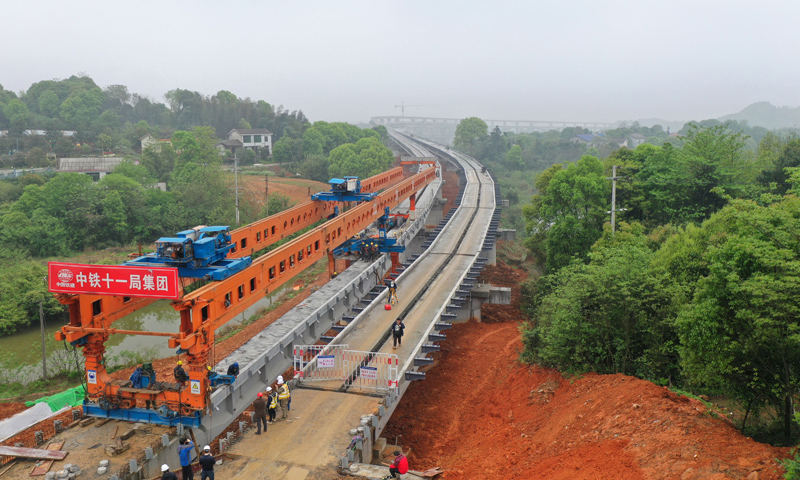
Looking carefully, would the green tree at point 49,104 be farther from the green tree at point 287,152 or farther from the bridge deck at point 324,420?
the bridge deck at point 324,420

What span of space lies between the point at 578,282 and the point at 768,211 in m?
7.15

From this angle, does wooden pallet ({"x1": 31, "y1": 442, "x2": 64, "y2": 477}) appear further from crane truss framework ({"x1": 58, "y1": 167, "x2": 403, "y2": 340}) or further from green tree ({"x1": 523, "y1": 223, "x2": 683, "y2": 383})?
green tree ({"x1": 523, "y1": 223, "x2": 683, "y2": 383})

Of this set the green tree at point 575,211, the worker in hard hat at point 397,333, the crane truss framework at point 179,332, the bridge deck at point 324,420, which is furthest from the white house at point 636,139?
the crane truss framework at point 179,332

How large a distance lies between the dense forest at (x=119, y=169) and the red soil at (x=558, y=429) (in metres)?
26.3

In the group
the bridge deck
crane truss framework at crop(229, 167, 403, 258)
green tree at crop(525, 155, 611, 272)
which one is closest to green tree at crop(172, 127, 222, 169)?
crane truss framework at crop(229, 167, 403, 258)

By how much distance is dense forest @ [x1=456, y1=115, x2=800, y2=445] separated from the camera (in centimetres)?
1284

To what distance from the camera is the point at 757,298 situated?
40.3 ft

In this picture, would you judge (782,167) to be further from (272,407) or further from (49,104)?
(49,104)

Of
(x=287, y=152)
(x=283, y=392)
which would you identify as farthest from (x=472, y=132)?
(x=283, y=392)

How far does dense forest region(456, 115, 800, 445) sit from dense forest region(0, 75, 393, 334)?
104ft

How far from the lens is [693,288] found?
18.1 meters

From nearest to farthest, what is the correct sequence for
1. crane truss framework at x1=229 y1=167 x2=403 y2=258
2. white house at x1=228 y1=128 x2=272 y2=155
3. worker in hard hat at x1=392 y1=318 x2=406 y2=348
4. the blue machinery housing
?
the blue machinery housing, worker in hard hat at x1=392 y1=318 x2=406 y2=348, crane truss framework at x1=229 y1=167 x2=403 y2=258, white house at x1=228 y1=128 x2=272 y2=155

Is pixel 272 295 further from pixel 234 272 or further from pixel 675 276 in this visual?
pixel 675 276

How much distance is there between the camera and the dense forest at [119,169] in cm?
5269
